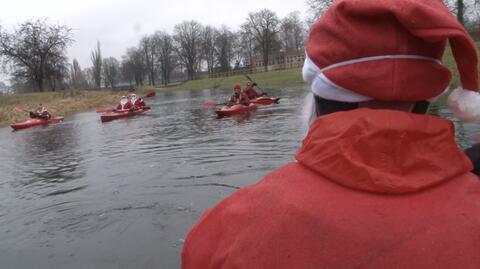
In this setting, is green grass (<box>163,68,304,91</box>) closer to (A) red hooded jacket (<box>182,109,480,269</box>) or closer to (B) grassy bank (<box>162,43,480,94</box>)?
(B) grassy bank (<box>162,43,480,94</box>)

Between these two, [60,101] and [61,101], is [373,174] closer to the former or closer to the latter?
[61,101]

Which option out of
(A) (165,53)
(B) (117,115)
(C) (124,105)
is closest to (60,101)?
(C) (124,105)

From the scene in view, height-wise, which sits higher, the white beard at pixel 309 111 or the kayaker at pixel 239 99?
the white beard at pixel 309 111

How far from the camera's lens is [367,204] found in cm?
111

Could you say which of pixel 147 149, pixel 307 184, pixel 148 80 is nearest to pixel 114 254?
pixel 307 184

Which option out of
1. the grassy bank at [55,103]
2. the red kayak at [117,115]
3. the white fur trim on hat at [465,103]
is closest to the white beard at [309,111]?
the white fur trim on hat at [465,103]

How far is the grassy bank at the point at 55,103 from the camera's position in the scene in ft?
104

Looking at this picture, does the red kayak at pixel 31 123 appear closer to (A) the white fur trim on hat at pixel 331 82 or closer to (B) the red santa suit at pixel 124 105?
(B) the red santa suit at pixel 124 105

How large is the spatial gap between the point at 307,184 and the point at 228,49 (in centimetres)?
9822

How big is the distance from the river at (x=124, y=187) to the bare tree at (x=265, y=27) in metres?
67.7

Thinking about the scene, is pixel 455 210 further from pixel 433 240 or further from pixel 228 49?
pixel 228 49

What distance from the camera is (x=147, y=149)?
12.5 metres

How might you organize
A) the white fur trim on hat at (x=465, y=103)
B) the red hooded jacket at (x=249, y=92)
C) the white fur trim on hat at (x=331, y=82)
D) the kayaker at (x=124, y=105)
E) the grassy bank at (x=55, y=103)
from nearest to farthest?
the white fur trim on hat at (x=331, y=82) → the white fur trim on hat at (x=465, y=103) → the red hooded jacket at (x=249, y=92) → the kayaker at (x=124, y=105) → the grassy bank at (x=55, y=103)

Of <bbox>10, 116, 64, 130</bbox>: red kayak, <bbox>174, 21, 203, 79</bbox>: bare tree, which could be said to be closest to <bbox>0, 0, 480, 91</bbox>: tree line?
<bbox>174, 21, 203, 79</bbox>: bare tree
